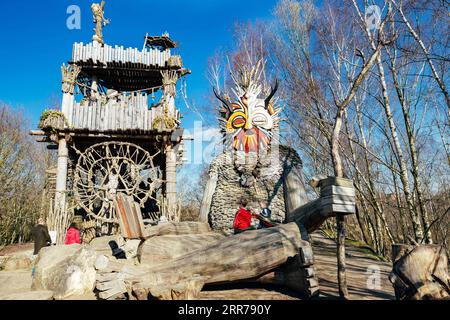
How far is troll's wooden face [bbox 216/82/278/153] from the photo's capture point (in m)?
8.57

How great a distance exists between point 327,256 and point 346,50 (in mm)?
6177

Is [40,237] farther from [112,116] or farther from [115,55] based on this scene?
[115,55]

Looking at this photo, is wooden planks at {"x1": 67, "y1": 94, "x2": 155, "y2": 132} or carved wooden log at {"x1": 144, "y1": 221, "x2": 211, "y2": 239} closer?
carved wooden log at {"x1": 144, "y1": 221, "x2": 211, "y2": 239}

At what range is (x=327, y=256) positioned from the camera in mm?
7910

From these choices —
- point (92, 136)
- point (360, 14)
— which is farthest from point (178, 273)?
point (92, 136)

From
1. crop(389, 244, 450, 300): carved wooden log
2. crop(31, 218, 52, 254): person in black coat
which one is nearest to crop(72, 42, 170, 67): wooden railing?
crop(31, 218, 52, 254): person in black coat

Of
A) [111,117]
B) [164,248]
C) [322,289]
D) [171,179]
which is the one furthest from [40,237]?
[322,289]

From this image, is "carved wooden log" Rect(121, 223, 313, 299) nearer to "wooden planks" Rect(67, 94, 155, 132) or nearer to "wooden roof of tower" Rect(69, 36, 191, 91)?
"wooden planks" Rect(67, 94, 155, 132)

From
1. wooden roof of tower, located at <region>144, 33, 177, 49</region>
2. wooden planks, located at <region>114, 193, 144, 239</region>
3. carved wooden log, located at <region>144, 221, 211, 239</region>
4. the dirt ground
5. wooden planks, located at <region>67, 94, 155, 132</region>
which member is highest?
wooden roof of tower, located at <region>144, 33, 177, 49</region>

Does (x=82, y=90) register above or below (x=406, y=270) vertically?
above

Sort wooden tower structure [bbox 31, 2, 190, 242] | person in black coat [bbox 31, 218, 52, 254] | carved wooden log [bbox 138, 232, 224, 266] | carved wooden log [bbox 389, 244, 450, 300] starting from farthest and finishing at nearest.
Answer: wooden tower structure [bbox 31, 2, 190, 242] < person in black coat [bbox 31, 218, 52, 254] < carved wooden log [bbox 138, 232, 224, 266] < carved wooden log [bbox 389, 244, 450, 300]

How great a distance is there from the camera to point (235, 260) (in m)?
4.91

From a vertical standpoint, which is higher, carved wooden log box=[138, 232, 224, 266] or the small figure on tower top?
the small figure on tower top
